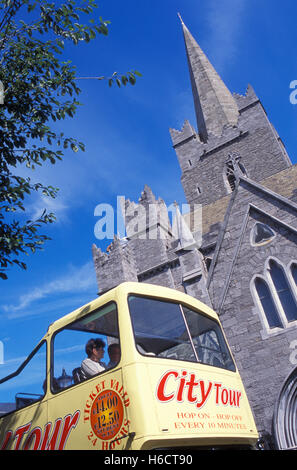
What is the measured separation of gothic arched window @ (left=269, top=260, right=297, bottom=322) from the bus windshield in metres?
6.02

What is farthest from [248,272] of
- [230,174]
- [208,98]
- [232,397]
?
[208,98]

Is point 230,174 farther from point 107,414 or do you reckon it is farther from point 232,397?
point 107,414

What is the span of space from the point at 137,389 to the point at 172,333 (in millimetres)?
1163

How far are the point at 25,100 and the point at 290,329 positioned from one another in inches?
357

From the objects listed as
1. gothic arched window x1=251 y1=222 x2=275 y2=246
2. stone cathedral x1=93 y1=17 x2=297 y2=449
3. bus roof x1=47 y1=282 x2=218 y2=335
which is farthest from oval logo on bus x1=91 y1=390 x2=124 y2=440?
gothic arched window x1=251 y1=222 x2=275 y2=246

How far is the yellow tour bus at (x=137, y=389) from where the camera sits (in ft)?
12.5

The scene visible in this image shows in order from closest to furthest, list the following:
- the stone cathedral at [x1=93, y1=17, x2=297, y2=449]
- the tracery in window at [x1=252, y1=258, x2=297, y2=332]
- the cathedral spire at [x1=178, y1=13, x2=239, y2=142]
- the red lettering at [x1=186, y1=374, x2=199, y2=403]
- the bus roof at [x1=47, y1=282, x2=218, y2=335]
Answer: the red lettering at [x1=186, y1=374, x2=199, y2=403], the bus roof at [x1=47, y1=282, x2=218, y2=335], the stone cathedral at [x1=93, y1=17, x2=297, y2=449], the tracery in window at [x1=252, y1=258, x2=297, y2=332], the cathedral spire at [x1=178, y1=13, x2=239, y2=142]

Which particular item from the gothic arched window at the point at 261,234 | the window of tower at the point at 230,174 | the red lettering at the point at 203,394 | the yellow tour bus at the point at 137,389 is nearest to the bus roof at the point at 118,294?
the yellow tour bus at the point at 137,389

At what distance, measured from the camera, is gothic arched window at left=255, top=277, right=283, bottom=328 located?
11.0 m

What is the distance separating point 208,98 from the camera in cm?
3391

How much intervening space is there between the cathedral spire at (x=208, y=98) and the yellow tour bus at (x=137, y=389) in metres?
28.1

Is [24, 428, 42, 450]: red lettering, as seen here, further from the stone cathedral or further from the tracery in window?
the tracery in window

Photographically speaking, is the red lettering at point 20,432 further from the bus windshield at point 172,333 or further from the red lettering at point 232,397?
the red lettering at point 232,397
